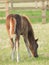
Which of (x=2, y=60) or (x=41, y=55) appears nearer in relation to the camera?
(x=2, y=60)

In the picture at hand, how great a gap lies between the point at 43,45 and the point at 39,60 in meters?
2.47

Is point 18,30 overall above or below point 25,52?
above

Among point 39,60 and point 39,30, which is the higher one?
point 39,60

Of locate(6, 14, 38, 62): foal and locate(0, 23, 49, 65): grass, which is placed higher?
locate(6, 14, 38, 62): foal

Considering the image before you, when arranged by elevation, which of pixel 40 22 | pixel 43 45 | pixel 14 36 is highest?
pixel 14 36

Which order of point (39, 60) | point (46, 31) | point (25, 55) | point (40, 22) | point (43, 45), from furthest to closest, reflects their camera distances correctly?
point (40, 22), point (46, 31), point (43, 45), point (25, 55), point (39, 60)

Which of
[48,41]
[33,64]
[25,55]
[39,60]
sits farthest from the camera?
[48,41]

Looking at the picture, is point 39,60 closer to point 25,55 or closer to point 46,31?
point 25,55

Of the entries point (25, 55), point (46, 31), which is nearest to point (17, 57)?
point (25, 55)

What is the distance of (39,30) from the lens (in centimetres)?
1440

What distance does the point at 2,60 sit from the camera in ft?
26.8

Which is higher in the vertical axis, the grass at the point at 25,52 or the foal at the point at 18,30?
the foal at the point at 18,30

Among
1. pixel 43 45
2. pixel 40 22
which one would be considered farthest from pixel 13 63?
pixel 40 22

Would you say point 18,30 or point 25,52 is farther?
point 25,52
